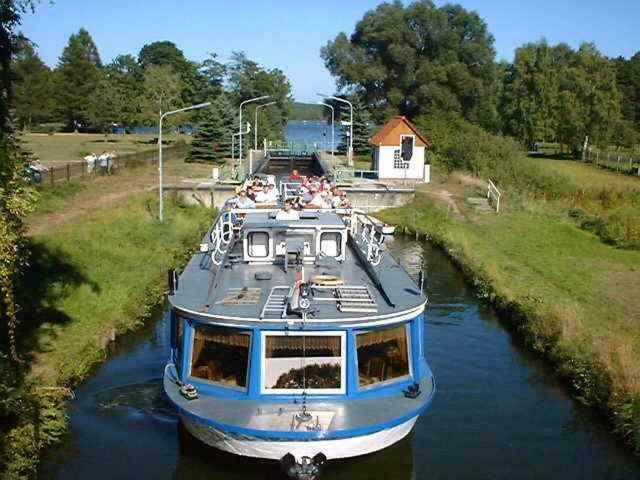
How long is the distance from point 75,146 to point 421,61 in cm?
3607

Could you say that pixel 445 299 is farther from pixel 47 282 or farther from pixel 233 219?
pixel 47 282

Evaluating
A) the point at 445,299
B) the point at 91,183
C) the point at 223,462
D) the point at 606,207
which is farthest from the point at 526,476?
the point at 91,183

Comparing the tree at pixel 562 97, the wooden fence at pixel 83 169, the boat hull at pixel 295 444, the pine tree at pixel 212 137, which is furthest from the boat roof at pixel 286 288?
the tree at pixel 562 97

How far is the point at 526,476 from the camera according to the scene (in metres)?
12.6

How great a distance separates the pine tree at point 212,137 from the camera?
57.8 m

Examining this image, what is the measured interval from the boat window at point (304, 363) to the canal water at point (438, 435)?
153 cm

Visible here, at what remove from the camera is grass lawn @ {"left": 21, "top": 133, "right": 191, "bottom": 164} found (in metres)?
56.6

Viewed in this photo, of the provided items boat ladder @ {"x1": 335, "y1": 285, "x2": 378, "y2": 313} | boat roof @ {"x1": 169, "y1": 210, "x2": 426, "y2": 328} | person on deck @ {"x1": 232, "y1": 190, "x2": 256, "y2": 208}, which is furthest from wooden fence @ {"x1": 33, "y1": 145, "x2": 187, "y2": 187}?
boat ladder @ {"x1": 335, "y1": 285, "x2": 378, "y2": 313}

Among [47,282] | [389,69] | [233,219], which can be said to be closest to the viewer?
[233,219]

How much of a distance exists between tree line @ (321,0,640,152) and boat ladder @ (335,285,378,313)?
57.9 meters

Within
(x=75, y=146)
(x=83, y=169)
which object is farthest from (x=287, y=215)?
(x=75, y=146)

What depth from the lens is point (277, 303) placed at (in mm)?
12750

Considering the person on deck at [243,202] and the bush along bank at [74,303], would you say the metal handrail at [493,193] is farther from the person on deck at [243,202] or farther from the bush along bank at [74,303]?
the person on deck at [243,202]

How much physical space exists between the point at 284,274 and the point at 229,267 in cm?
141
